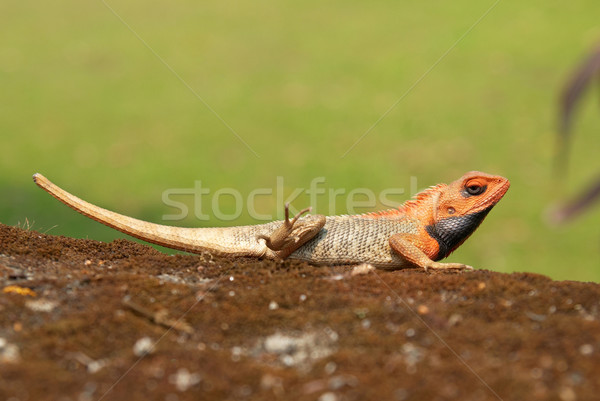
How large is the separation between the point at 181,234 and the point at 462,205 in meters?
2.50

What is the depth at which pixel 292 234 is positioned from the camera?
5.15m

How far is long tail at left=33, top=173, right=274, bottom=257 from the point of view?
4.97m

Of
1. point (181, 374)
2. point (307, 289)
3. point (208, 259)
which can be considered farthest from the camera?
point (208, 259)

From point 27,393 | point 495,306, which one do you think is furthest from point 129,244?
point 495,306

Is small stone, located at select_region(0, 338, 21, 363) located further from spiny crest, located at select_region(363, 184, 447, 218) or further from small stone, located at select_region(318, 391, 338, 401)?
spiny crest, located at select_region(363, 184, 447, 218)

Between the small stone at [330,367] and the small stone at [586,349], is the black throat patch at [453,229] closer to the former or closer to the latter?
the small stone at [586,349]

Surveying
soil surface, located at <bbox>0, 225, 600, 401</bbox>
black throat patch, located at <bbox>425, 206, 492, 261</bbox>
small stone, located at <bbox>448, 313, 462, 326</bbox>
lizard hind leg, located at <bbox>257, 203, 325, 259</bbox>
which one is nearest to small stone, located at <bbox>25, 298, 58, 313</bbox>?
soil surface, located at <bbox>0, 225, 600, 401</bbox>

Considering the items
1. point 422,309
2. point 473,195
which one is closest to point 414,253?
point 473,195

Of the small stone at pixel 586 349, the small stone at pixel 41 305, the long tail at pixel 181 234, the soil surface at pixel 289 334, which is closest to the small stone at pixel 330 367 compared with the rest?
the soil surface at pixel 289 334

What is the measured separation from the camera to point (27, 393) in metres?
2.46

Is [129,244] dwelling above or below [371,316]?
below

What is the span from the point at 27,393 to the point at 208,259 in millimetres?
2375

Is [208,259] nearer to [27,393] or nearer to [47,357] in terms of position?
[47,357]

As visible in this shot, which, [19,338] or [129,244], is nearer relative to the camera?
[19,338]
